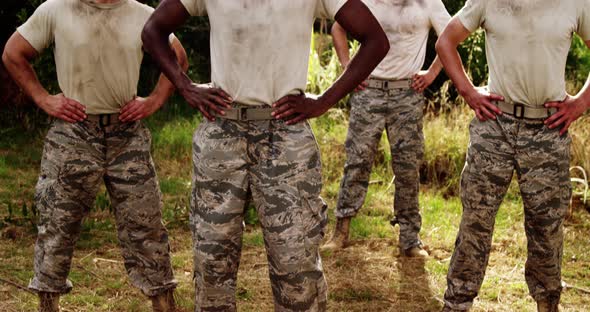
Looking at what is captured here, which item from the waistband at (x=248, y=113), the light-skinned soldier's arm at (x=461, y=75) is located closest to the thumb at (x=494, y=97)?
the light-skinned soldier's arm at (x=461, y=75)

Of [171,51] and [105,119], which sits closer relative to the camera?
[171,51]

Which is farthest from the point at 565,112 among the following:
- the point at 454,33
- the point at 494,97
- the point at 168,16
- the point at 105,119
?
the point at 105,119

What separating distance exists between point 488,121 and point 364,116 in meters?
1.93

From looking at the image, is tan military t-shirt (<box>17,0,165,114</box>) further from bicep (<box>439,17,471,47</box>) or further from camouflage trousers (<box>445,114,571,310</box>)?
camouflage trousers (<box>445,114,571,310</box>)

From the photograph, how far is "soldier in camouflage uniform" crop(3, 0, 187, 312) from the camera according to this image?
4859 mm

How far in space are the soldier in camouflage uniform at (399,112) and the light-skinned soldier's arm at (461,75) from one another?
1.57m

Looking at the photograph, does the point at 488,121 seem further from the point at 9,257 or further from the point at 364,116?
the point at 9,257

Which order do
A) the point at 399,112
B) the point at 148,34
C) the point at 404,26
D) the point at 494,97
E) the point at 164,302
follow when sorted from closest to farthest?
the point at 148,34 < the point at 494,97 < the point at 164,302 < the point at 404,26 < the point at 399,112

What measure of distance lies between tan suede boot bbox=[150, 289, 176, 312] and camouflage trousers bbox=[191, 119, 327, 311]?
130 cm

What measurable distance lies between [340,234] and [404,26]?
5.78 feet

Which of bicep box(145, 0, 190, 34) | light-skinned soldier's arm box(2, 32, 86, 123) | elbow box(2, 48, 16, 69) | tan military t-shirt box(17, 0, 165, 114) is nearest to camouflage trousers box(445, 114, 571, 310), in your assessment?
bicep box(145, 0, 190, 34)

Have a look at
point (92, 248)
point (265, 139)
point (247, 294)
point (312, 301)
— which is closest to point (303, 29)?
point (265, 139)

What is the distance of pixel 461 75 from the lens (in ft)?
16.9

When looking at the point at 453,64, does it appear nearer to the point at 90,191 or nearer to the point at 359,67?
the point at 359,67
